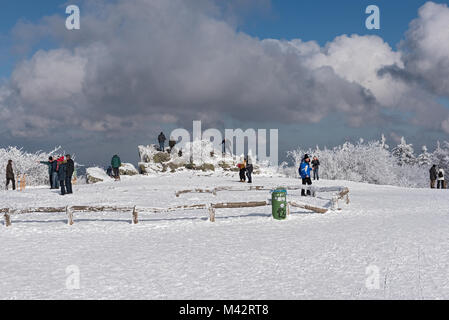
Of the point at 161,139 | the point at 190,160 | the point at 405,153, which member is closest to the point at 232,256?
the point at 190,160

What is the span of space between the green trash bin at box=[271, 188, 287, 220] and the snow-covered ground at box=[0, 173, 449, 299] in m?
0.61

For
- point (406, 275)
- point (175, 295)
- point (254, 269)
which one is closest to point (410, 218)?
point (406, 275)

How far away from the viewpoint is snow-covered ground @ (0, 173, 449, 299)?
20.7 ft

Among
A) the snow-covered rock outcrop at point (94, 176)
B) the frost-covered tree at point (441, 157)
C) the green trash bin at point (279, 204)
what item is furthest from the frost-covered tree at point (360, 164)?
the green trash bin at point (279, 204)

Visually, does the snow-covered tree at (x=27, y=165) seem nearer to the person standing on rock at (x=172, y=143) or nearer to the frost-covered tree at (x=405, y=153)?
the person standing on rock at (x=172, y=143)

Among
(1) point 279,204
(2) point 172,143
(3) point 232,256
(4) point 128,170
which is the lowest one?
(3) point 232,256

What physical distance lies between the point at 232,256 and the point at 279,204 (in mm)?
4707

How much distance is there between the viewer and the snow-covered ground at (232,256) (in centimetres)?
630

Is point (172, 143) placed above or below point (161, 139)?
below

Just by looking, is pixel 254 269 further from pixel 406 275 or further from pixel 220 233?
pixel 220 233

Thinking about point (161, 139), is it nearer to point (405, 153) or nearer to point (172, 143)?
point (172, 143)

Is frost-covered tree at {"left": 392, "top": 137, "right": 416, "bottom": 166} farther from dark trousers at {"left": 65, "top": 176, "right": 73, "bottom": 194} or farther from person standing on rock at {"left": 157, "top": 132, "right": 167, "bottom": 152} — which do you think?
dark trousers at {"left": 65, "top": 176, "right": 73, "bottom": 194}

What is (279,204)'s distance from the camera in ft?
41.7
